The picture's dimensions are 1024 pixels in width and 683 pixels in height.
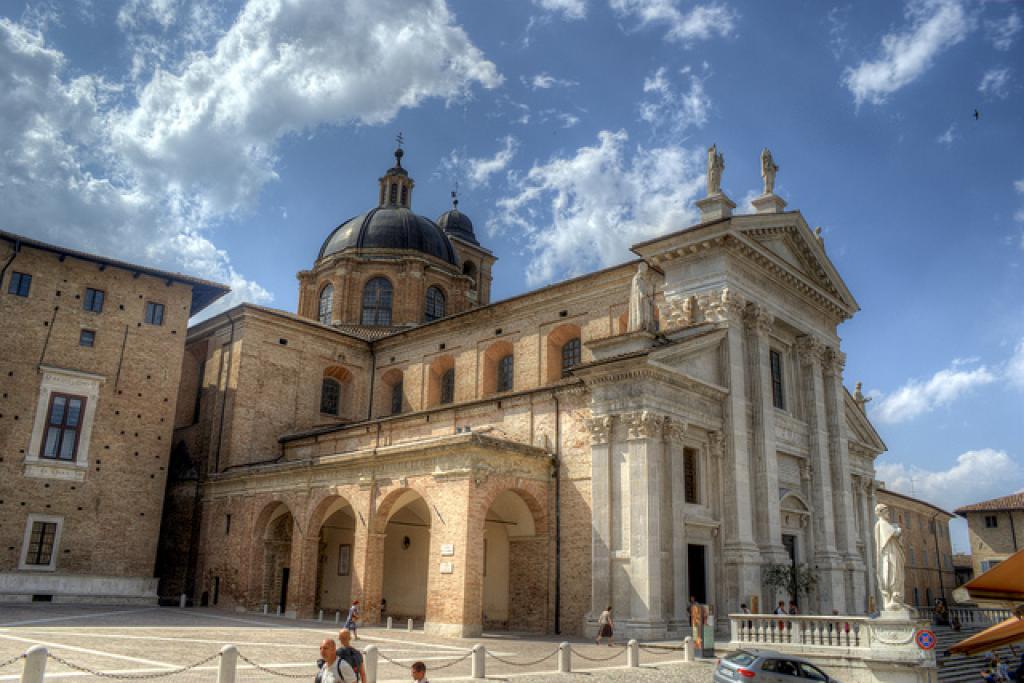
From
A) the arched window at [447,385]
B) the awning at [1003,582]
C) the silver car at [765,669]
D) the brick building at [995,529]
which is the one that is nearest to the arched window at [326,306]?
the arched window at [447,385]

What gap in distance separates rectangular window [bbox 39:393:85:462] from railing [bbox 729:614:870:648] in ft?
72.1

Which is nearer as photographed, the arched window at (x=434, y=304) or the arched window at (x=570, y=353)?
the arched window at (x=570, y=353)

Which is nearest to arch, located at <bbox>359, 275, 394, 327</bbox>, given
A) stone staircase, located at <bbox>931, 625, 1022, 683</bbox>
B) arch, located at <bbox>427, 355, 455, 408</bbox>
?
arch, located at <bbox>427, 355, 455, 408</bbox>

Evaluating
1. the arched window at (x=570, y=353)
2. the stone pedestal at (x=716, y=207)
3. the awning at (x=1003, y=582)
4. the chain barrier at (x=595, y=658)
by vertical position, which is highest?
the stone pedestal at (x=716, y=207)

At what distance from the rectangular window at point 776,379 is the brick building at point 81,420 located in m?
21.2

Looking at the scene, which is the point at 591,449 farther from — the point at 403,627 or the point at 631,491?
the point at 403,627

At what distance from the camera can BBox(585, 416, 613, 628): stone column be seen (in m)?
21.0

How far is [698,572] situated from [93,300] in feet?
72.9

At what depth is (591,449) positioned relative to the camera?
22.4 m

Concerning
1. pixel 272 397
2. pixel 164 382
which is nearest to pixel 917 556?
pixel 272 397

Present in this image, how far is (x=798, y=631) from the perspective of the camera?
17500 millimetres

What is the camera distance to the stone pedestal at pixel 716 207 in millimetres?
24828

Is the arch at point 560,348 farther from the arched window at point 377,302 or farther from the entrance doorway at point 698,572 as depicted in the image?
the arched window at point 377,302

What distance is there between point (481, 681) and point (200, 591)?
65.2 feet
